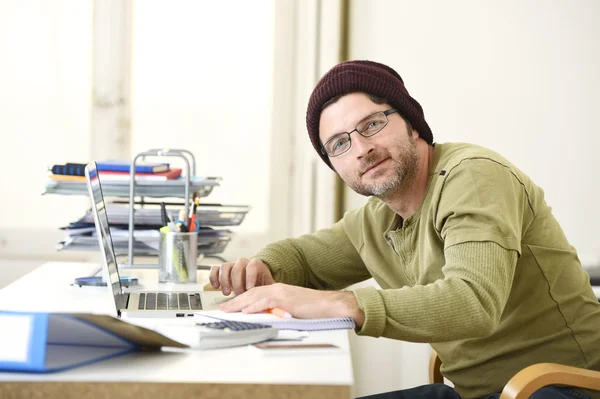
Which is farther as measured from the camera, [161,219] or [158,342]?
[161,219]

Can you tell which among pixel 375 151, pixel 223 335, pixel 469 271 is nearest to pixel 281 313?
pixel 223 335

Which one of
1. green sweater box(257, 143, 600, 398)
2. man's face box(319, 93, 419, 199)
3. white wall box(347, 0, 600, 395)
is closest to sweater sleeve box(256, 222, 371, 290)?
green sweater box(257, 143, 600, 398)

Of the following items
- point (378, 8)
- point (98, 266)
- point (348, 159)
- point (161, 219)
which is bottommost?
point (98, 266)

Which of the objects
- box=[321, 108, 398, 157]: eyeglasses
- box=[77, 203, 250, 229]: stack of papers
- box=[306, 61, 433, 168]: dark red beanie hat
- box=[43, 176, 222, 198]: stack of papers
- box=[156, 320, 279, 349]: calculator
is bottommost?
box=[156, 320, 279, 349]: calculator

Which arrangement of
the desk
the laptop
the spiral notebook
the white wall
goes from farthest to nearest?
the white wall
the laptop
the spiral notebook
the desk

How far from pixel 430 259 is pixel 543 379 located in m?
0.36

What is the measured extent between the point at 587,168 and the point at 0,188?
2.22 m

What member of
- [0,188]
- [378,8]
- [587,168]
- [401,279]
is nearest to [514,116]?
[587,168]

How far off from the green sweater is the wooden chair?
0.30 ft

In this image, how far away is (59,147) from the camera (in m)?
3.10

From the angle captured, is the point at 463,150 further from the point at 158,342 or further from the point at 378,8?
the point at 378,8

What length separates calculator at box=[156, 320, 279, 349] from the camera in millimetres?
1103

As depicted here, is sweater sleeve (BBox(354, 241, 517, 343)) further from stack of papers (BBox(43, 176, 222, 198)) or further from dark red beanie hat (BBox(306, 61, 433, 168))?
stack of papers (BBox(43, 176, 222, 198))

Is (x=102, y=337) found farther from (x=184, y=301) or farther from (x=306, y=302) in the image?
(x=184, y=301)
